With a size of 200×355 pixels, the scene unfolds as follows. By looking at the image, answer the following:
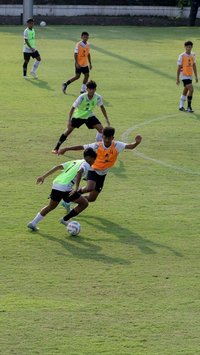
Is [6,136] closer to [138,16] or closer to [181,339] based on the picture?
[181,339]

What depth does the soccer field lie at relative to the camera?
34.6 ft

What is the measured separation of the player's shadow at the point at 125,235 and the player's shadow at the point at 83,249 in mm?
334

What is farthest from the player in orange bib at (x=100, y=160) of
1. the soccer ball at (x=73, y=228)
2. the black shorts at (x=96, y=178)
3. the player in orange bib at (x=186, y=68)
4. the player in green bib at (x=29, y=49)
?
the player in green bib at (x=29, y=49)

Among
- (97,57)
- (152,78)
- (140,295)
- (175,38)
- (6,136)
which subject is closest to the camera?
(140,295)

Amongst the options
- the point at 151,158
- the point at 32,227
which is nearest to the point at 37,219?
the point at 32,227

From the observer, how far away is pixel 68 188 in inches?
555

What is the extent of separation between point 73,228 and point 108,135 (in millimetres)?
1764

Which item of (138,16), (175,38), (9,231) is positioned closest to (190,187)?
(9,231)

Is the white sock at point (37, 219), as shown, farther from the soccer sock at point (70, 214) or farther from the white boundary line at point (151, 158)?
the white boundary line at point (151, 158)

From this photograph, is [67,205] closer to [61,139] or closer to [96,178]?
[96,178]

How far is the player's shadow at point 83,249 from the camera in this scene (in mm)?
13166

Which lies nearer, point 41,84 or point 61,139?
point 61,139

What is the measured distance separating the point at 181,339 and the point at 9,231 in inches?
188

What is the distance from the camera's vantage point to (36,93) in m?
27.4
